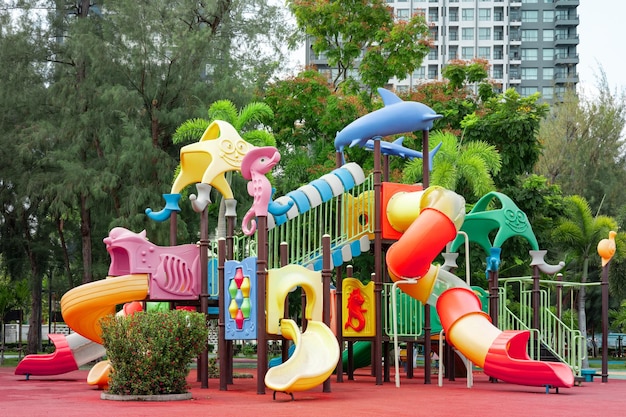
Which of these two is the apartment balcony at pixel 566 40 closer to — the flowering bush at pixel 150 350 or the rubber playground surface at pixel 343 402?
the rubber playground surface at pixel 343 402

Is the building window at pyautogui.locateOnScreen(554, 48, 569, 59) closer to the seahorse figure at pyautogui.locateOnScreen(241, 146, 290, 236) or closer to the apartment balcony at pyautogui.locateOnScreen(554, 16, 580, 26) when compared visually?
the apartment balcony at pyautogui.locateOnScreen(554, 16, 580, 26)

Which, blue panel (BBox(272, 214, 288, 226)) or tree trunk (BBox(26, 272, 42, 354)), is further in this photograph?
tree trunk (BBox(26, 272, 42, 354))

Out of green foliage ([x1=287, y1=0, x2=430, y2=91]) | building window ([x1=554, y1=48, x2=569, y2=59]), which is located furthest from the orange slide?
building window ([x1=554, y1=48, x2=569, y2=59])

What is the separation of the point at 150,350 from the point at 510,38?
8068 cm

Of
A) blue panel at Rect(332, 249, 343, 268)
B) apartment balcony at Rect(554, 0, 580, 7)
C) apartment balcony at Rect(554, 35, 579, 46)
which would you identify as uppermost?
apartment balcony at Rect(554, 0, 580, 7)

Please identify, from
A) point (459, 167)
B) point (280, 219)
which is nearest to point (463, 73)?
point (459, 167)

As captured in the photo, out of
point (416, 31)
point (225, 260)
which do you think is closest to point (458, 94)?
point (416, 31)

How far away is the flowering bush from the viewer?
1322 cm

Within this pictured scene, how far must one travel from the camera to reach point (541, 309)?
1975 centimetres

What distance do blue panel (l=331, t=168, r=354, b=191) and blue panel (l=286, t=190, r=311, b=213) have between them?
93 centimetres

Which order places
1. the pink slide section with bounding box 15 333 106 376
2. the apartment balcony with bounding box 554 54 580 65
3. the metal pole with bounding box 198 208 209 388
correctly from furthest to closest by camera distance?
the apartment balcony with bounding box 554 54 580 65
the pink slide section with bounding box 15 333 106 376
the metal pole with bounding box 198 208 209 388

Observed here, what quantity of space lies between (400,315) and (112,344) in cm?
706

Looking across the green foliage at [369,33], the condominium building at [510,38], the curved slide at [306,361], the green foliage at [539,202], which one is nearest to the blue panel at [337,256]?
the curved slide at [306,361]

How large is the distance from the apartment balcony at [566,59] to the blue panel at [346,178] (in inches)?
3010
